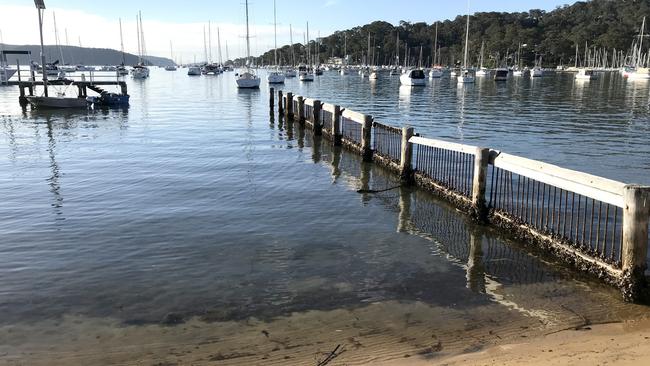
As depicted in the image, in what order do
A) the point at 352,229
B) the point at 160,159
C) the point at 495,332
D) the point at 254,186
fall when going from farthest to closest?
the point at 160,159 → the point at 254,186 → the point at 352,229 → the point at 495,332

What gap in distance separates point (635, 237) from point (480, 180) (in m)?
4.89

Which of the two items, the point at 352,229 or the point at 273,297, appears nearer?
the point at 273,297

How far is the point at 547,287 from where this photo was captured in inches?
364

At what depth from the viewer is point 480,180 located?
12.9m

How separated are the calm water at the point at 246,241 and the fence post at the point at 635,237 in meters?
0.38

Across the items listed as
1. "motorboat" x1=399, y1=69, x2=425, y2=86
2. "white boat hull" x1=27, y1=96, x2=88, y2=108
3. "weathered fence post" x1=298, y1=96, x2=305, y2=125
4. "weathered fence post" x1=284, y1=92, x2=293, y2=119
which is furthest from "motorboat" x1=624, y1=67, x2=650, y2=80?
"white boat hull" x1=27, y1=96, x2=88, y2=108

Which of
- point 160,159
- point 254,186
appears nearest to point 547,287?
point 254,186

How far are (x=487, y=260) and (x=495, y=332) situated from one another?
332 centimetres

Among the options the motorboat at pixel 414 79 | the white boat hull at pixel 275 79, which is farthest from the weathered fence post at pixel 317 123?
the white boat hull at pixel 275 79

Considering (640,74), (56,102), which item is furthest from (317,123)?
(640,74)

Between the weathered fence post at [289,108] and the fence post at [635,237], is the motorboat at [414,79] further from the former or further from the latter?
the fence post at [635,237]

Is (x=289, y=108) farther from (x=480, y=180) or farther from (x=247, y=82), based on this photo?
(x=247, y=82)

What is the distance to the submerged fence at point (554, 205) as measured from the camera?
8406 mm

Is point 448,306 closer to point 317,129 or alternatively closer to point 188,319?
point 188,319
